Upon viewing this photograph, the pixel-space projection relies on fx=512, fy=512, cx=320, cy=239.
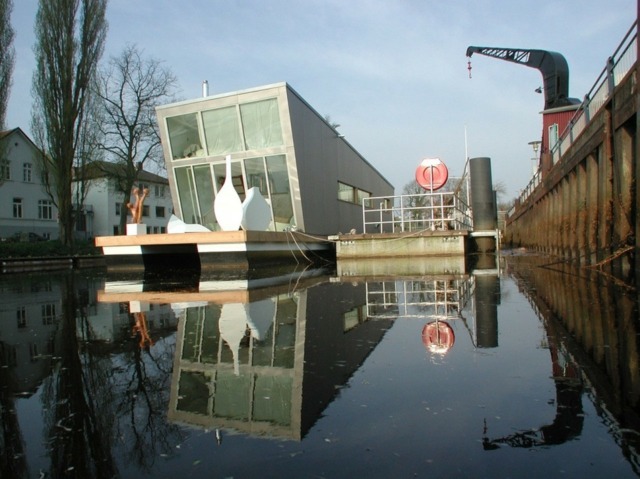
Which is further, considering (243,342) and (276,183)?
(276,183)

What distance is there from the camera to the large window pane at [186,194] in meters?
18.9

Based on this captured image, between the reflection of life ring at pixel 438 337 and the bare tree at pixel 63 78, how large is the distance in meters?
30.0

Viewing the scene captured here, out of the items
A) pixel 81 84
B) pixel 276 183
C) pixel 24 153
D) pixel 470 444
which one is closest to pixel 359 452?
pixel 470 444

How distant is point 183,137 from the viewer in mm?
18781

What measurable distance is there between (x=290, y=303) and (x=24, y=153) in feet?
157

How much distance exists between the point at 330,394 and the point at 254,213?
12.4 metres

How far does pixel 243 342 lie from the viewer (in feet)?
13.9

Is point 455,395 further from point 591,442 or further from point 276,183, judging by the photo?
point 276,183

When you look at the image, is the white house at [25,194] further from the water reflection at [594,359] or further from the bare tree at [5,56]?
the water reflection at [594,359]

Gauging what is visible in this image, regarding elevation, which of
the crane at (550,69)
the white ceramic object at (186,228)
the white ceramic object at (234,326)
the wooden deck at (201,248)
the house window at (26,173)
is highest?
the crane at (550,69)

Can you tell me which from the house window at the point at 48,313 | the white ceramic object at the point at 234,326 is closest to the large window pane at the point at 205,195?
the house window at the point at 48,313

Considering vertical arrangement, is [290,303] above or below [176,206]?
below

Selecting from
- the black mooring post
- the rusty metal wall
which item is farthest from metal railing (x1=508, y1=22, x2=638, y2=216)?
the black mooring post

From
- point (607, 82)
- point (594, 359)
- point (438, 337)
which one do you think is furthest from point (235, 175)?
point (594, 359)
